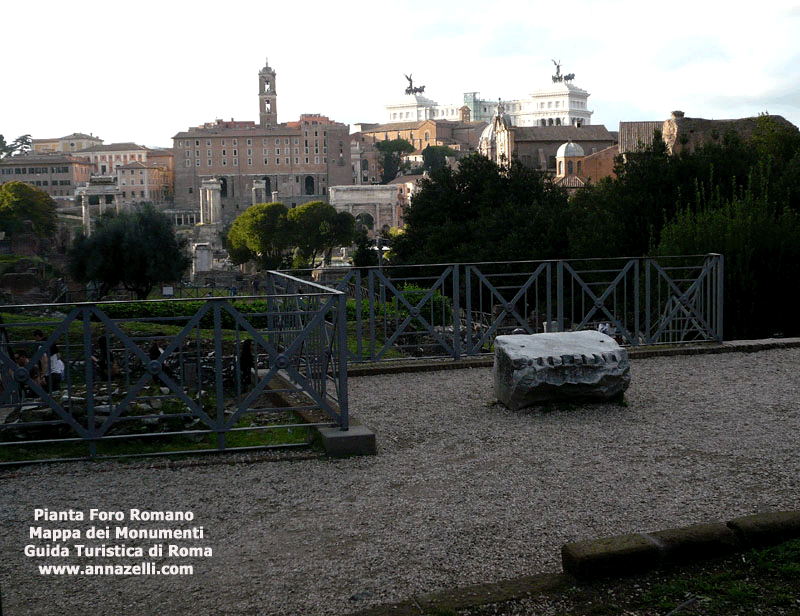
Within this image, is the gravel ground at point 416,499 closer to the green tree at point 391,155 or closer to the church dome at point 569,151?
the church dome at point 569,151

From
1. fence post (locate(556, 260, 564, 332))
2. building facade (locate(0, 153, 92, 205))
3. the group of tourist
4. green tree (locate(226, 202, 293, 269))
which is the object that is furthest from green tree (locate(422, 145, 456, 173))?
the group of tourist

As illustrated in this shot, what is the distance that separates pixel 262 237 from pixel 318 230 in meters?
4.06

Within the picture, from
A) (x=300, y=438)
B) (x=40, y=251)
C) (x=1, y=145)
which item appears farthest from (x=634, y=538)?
(x=1, y=145)

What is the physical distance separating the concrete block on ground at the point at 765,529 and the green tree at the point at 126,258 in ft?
123

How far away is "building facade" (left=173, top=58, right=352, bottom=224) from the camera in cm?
12850

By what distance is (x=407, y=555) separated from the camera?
4277 mm

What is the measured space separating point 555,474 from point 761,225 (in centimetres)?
801

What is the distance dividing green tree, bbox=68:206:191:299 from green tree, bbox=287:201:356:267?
25.7 meters

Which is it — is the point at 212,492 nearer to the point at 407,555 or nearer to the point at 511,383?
the point at 407,555

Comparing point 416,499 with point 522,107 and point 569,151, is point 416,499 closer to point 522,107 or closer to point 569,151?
point 569,151

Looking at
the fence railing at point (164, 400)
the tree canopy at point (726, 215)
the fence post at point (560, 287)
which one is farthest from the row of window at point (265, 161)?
the fence railing at point (164, 400)

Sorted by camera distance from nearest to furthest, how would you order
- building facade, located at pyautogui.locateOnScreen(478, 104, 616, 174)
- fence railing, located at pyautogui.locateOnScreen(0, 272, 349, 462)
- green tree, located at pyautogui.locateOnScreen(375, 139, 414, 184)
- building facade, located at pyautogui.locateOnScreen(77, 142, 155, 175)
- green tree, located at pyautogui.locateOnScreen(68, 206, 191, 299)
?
fence railing, located at pyautogui.locateOnScreen(0, 272, 349, 462) < green tree, located at pyautogui.locateOnScreen(68, 206, 191, 299) < building facade, located at pyautogui.locateOnScreen(478, 104, 616, 174) < green tree, located at pyautogui.locateOnScreen(375, 139, 414, 184) < building facade, located at pyautogui.locateOnScreen(77, 142, 155, 175)

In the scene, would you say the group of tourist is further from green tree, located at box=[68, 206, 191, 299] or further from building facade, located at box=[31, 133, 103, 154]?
building facade, located at box=[31, 133, 103, 154]

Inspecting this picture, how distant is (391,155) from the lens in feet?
469
